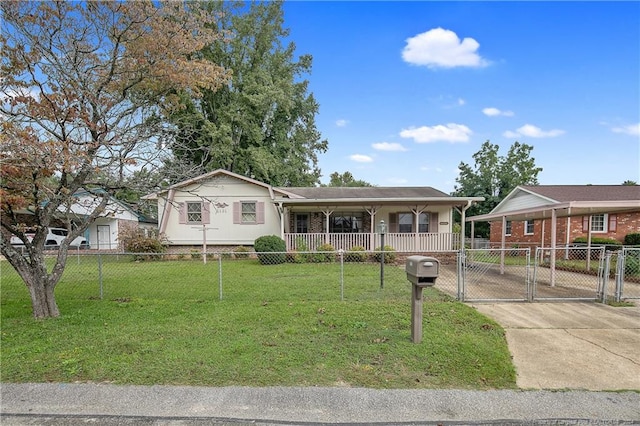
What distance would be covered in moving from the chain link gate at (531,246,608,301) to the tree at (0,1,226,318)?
7735 millimetres

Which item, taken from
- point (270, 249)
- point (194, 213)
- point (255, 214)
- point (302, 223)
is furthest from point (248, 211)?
point (270, 249)

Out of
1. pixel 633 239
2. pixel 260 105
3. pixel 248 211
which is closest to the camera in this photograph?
pixel 248 211

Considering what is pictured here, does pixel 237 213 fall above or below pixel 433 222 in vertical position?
above

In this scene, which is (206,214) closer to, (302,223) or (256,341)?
(302,223)

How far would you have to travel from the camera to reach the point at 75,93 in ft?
16.4

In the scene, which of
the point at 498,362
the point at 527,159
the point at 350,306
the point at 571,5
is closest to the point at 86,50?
the point at 350,306

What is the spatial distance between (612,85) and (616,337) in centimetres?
952

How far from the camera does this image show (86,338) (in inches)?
169

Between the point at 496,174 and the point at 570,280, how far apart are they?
71.4ft

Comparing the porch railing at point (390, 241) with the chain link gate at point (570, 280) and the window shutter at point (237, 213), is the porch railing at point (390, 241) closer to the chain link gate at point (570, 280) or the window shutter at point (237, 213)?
the window shutter at point (237, 213)

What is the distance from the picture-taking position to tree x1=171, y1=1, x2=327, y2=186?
22688 mm

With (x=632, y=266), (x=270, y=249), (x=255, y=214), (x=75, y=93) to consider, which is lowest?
(x=632, y=266)

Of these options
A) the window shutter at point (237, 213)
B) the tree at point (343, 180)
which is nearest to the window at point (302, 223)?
the window shutter at point (237, 213)

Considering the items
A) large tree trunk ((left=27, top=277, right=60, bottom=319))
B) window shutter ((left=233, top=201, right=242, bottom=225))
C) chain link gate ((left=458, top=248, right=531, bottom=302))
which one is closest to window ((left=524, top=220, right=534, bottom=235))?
chain link gate ((left=458, top=248, right=531, bottom=302))
